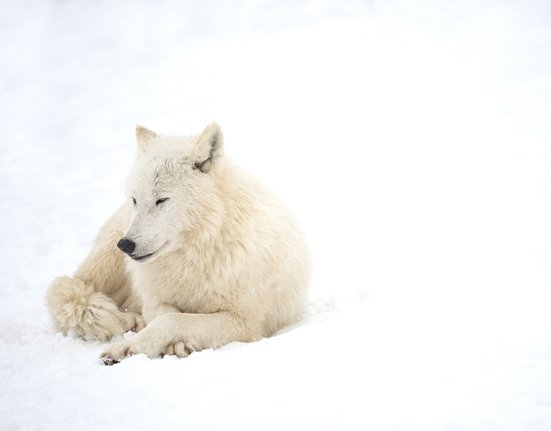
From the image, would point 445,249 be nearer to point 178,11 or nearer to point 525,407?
point 525,407

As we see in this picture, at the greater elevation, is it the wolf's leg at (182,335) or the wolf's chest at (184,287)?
the wolf's chest at (184,287)

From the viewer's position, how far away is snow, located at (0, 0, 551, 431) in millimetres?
2527

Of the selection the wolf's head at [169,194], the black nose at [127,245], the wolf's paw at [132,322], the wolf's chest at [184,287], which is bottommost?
the wolf's paw at [132,322]

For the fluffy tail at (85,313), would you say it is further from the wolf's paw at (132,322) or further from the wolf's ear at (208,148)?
the wolf's ear at (208,148)

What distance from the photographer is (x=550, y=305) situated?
10.1ft

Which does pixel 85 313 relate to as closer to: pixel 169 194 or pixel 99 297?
pixel 99 297

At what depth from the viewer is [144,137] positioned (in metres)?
4.62

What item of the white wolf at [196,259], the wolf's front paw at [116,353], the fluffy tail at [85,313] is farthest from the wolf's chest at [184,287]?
the wolf's front paw at [116,353]

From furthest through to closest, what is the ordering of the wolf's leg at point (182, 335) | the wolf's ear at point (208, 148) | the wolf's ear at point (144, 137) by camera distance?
the wolf's ear at point (144, 137)
the wolf's ear at point (208, 148)
the wolf's leg at point (182, 335)

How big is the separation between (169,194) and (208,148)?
49 centimetres

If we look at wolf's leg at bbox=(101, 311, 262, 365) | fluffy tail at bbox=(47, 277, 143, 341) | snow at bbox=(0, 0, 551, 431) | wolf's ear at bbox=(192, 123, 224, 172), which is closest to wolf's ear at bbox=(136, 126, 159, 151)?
wolf's ear at bbox=(192, 123, 224, 172)

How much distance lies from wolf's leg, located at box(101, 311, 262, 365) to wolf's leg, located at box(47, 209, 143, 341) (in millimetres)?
858

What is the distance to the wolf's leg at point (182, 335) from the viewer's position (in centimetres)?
359

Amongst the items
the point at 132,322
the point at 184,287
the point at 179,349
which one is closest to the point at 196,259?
the point at 184,287
